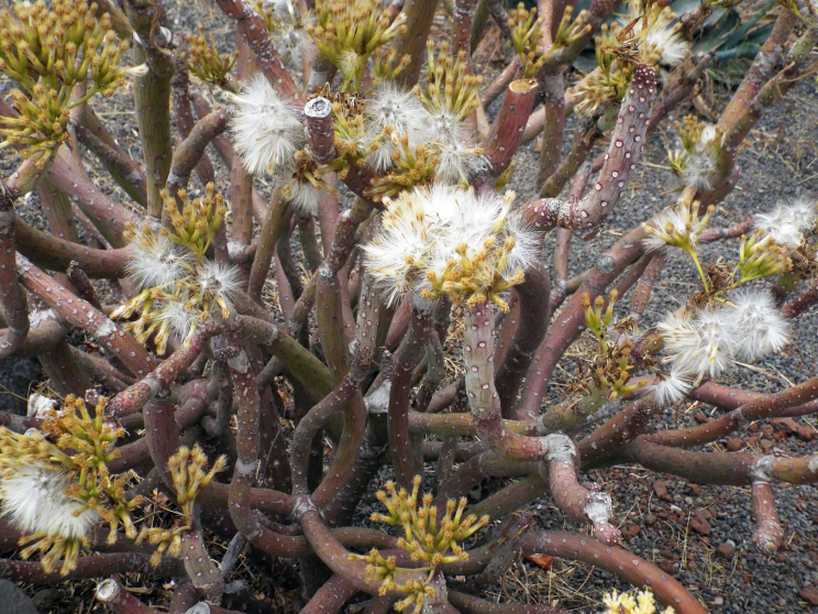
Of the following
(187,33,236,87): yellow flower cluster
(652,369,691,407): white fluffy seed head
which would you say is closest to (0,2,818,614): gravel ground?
(652,369,691,407): white fluffy seed head

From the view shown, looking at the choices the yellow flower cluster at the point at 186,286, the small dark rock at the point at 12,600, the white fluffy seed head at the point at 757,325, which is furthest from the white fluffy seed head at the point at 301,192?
the small dark rock at the point at 12,600

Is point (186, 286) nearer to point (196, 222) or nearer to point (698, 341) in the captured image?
point (196, 222)

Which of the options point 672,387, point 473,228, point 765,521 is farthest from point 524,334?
point 473,228

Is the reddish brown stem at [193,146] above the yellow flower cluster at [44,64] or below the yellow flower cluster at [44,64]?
above

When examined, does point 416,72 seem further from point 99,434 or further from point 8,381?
point 8,381

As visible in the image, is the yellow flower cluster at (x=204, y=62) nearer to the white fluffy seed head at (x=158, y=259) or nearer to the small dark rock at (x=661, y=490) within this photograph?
the white fluffy seed head at (x=158, y=259)

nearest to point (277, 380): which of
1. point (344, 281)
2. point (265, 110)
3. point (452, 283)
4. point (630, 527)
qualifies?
point (344, 281)

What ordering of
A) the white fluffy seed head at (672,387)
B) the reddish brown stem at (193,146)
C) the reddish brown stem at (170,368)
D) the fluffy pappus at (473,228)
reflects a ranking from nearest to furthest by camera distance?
the fluffy pappus at (473,228)
the reddish brown stem at (170,368)
the white fluffy seed head at (672,387)
the reddish brown stem at (193,146)
